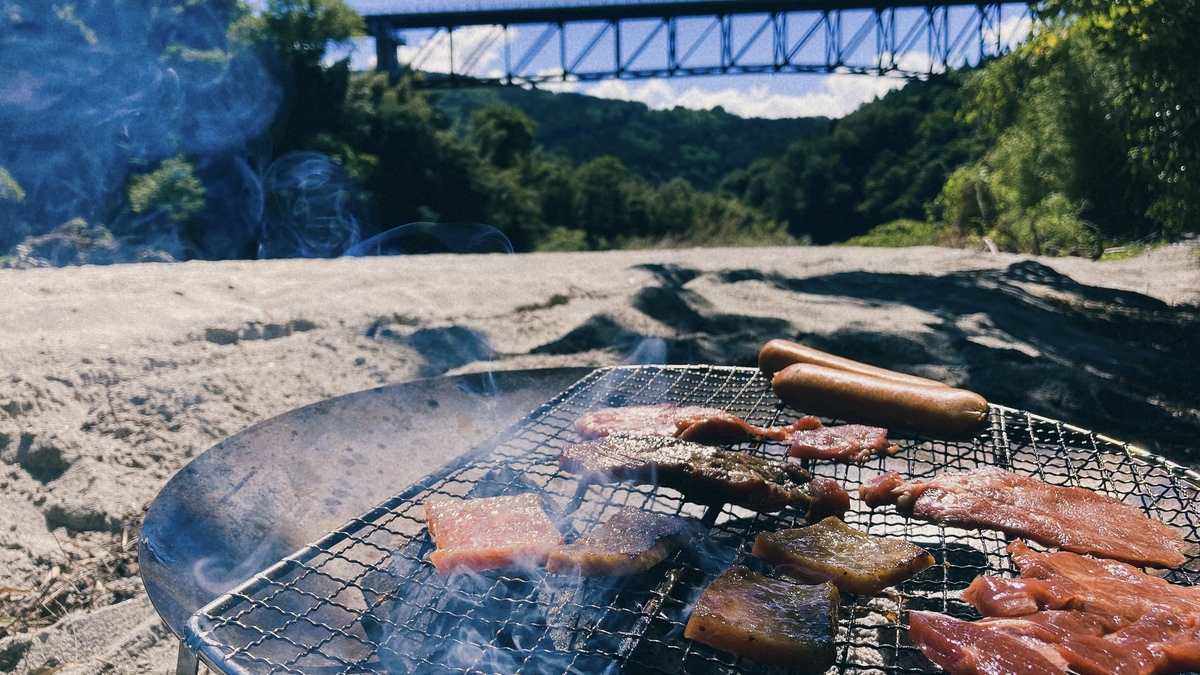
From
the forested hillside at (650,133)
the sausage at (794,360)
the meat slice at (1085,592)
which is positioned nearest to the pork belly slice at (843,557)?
the meat slice at (1085,592)

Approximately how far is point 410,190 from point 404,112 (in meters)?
2.72

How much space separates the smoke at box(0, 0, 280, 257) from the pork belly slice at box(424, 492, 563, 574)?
1155 centimetres

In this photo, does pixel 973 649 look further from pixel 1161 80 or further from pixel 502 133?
pixel 502 133

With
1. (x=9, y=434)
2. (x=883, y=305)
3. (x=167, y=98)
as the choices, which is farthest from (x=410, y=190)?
(x=9, y=434)

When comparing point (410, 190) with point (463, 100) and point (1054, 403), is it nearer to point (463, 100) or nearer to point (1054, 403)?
point (1054, 403)

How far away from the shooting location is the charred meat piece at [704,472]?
228 centimetres

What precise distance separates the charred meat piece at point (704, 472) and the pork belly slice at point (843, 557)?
0.66ft

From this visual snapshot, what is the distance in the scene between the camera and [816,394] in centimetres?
294

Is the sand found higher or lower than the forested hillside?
lower

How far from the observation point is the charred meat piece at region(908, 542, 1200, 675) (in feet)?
4.88

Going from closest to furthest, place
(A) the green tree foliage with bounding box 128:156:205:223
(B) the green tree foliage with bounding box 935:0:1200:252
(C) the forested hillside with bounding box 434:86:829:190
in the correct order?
1. (B) the green tree foliage with bounding box 935:0:1200:252
2. (A) the green tree foliage with bounding box 128:156:205:223
3. (C) the forested hillside with bounding box 434:86:829:190

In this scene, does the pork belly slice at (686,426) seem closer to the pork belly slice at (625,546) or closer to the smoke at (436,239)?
the pork belly slice at (625,546)

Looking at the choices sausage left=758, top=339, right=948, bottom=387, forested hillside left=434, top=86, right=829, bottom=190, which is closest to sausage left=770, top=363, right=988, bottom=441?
sausage left=758, top=339, right=948, bottom=387

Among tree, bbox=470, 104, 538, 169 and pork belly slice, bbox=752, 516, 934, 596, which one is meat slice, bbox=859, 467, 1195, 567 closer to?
pork belly slice, bbox=752, 516, 934, 596
